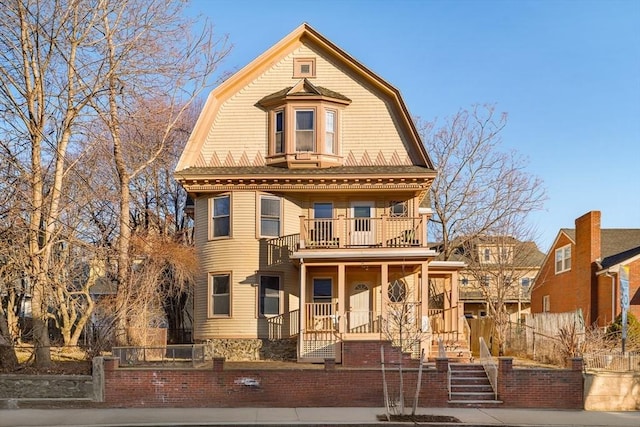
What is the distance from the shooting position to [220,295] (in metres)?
22.5

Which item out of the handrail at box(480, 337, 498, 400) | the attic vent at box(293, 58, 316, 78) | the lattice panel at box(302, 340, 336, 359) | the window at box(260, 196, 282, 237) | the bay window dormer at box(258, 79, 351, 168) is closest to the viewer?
the handrail at box(480, 337, 498, 400)

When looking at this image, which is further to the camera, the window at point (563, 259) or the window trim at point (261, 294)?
the window at point (563, 259)

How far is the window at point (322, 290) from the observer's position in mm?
22953

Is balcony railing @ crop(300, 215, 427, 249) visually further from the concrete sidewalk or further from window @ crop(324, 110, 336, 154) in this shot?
the concrete sidewalk

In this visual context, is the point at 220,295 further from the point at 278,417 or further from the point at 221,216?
the point at 278,417

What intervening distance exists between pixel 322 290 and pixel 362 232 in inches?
104

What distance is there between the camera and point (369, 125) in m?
23.6

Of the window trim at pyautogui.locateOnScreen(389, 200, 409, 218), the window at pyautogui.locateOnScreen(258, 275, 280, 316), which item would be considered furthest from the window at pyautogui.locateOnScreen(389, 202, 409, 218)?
the window at pyautogui.locateOnScreen(258, 275, 280, 316)

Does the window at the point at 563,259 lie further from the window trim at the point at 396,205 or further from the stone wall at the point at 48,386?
the stone wall at the point at 48,386

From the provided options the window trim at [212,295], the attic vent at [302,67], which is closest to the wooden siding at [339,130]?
the attic vent at [302,67]

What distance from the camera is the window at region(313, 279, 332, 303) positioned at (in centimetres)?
2295

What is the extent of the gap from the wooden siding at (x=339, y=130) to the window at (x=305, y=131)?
3.56 feet

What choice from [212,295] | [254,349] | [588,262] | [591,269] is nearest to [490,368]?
[254,349]

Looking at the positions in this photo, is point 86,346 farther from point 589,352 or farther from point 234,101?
point 589,352
